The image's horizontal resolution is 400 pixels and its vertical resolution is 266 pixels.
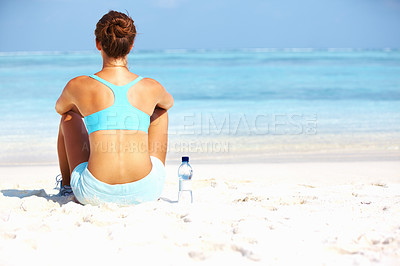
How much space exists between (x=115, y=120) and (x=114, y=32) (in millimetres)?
554

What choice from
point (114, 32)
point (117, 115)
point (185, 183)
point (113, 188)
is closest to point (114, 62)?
point (114, 32)

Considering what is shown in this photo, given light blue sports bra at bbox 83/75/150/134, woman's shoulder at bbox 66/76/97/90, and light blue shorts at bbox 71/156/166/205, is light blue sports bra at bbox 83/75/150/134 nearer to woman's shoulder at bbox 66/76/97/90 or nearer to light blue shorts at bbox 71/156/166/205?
woman's shoulder at bbox 66/76/97/90

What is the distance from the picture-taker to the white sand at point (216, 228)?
84.5 inches

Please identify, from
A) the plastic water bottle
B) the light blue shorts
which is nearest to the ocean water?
the plastic water bottle

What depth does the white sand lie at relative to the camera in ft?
7.04

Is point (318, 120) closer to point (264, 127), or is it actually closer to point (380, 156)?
point (264, 127)

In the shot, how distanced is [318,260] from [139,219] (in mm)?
1085

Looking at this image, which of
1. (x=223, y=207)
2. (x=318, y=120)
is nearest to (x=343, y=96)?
(x=318, y=120)

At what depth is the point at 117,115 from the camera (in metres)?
2.82

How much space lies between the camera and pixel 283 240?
236 centimetres

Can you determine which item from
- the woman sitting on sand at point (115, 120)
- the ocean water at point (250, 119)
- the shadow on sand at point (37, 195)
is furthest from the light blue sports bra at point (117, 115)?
the ocean water at point (250, 119)

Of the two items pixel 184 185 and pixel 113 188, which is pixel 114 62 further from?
pixel 184 185

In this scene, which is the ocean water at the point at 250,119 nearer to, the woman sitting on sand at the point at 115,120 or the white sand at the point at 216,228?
the white sand at the point at 216,228

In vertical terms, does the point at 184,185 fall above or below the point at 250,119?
below
